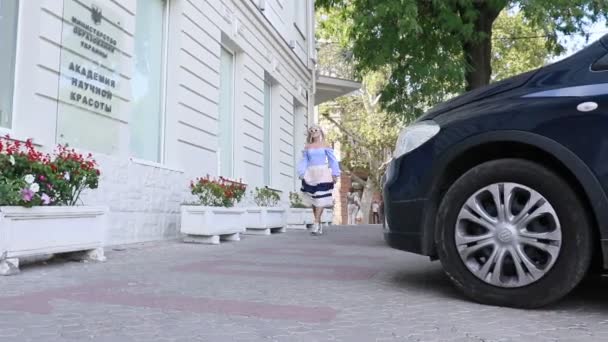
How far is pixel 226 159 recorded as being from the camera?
11508 mm

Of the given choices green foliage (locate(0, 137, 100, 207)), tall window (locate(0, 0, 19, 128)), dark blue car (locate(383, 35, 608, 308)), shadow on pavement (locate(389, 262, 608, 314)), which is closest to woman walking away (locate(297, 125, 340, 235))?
shadow on pavement (locate(389, 262, 608, 314))

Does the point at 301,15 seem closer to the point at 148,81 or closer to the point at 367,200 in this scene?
the point at 148,81

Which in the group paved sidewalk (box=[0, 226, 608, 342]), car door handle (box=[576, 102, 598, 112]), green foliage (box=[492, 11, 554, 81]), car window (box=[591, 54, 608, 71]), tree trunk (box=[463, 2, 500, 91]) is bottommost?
paved sidewalk (box=[0, 226, 608, 342])

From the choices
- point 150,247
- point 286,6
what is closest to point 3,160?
point 150,247

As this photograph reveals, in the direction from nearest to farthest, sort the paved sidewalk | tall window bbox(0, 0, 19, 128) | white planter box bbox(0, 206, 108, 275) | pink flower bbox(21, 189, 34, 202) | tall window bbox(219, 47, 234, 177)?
the paved sidewalk < white planter box bbox(0, 206, 108, 275) < pink flower bbox(21, 189, 34, 202) < tall window bbox(0, 0, 19, 128) < tall window bbox(219, 47, 234, 177)

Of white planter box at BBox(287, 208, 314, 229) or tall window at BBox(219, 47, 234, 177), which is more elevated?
tall window at BBox(219, 47, 234, 177)

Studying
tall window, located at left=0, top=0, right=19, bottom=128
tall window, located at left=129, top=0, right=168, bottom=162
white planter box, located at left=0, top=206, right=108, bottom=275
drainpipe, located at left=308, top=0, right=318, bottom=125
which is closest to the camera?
white planter box, located at left=0, top=206, right=108, bottom=275

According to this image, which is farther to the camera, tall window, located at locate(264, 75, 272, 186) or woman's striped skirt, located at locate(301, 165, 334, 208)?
tall window, located at locate(264, 75, 272, 186)

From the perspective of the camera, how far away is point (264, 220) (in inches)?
413

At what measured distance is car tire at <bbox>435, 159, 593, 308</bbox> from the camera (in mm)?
3432

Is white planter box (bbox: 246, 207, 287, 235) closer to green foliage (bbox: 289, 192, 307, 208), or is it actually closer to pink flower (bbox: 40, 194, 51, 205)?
green foliage (bbox: 289, 192, 307, 208)

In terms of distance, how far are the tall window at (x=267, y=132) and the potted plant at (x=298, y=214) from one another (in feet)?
2.55

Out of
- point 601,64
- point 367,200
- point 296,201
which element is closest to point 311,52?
point 296,201

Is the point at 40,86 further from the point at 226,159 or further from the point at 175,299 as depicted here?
the point at 226,159
